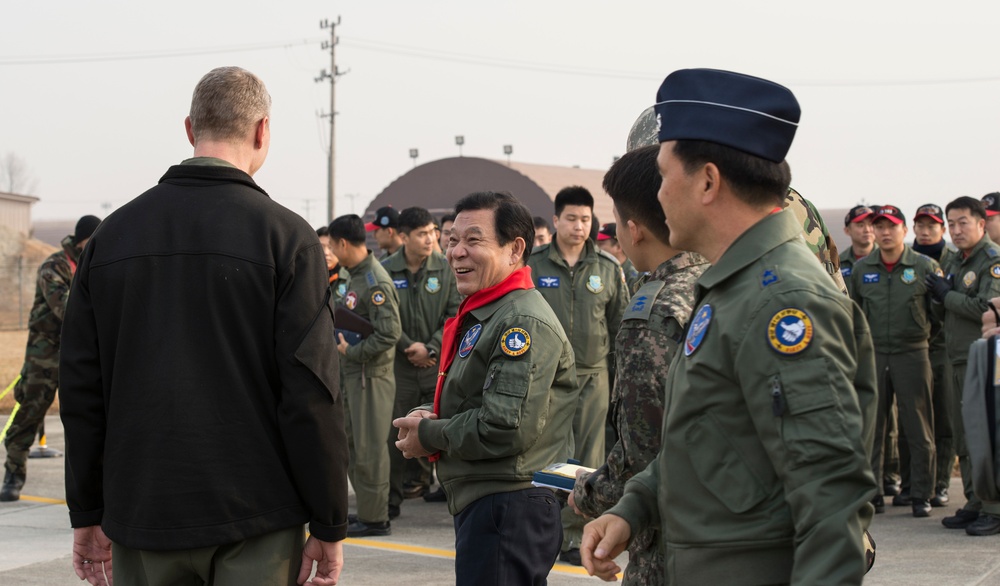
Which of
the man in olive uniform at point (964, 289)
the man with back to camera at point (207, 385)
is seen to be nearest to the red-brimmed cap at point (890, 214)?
the man in olive uniform at point (964, 289)

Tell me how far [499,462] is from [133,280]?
150 cm

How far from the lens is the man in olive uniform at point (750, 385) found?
6.41ft

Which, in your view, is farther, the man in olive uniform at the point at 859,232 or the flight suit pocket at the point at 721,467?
the man in olive uniform at the point at 859,232

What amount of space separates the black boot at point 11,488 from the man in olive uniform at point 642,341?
24.5ft

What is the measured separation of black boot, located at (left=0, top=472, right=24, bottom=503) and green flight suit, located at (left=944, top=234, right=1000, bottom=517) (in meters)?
7.56

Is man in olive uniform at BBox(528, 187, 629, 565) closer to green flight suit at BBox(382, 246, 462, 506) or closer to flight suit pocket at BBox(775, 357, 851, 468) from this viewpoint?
green flight suit at BBox(382, 246, 462, 506)

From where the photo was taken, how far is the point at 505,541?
12.4ft

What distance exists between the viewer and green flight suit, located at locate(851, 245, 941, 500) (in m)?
8.71

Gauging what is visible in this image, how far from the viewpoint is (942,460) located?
29.5 feet

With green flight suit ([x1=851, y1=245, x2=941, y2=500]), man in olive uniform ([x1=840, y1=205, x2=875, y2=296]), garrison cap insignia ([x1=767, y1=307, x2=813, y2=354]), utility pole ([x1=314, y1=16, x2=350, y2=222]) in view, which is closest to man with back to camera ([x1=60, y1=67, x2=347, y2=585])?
garrison cap insignia ([x1=767, y1=307, x2=813, y2=354])

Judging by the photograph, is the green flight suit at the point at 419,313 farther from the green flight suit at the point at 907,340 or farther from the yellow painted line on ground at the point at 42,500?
the green flight suit at the point at 907,340

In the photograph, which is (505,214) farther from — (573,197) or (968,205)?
(968,205)

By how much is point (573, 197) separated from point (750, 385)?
5928mm

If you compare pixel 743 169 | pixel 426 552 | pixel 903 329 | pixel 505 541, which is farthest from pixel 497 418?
pixel 903 329
